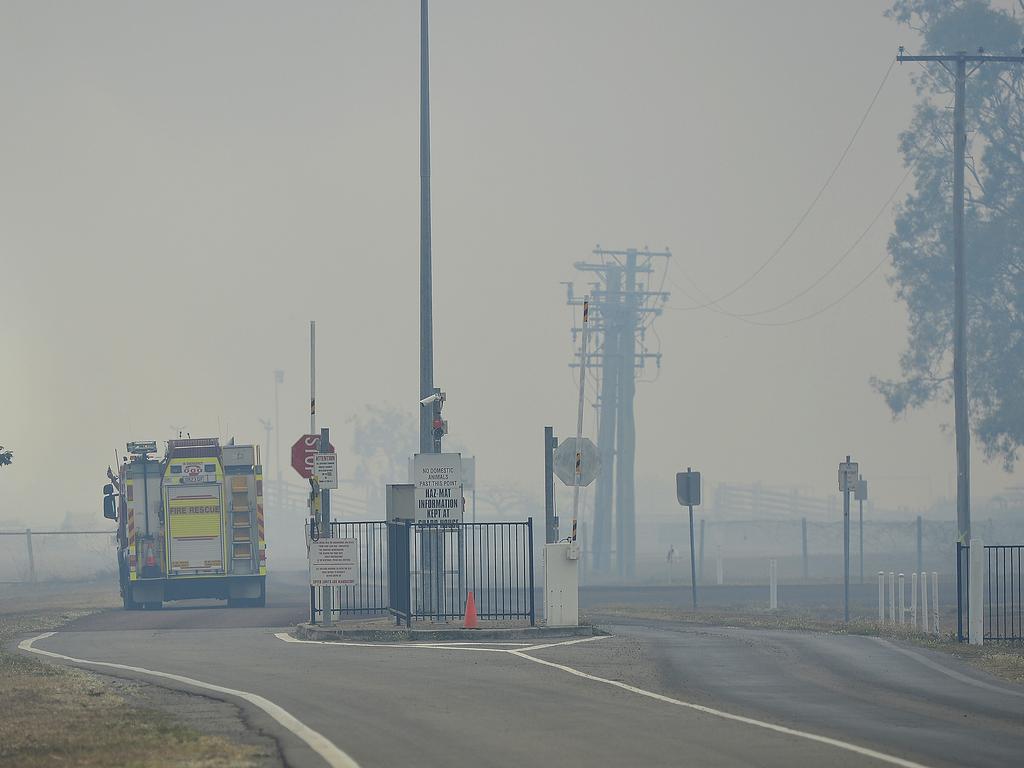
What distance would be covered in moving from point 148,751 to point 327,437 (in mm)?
15399

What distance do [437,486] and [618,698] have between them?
9623mm

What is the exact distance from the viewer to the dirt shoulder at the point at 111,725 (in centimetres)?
1172

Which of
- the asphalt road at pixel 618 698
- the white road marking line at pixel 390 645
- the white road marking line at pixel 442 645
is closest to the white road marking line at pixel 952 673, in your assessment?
the asphalt road at pixel 618 698

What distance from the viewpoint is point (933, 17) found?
72625mm

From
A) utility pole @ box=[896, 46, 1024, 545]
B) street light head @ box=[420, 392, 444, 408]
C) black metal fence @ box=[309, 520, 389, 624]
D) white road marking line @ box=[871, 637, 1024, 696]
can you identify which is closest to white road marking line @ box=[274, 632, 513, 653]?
black metal fence @ box=[309, 520, 389, 624]

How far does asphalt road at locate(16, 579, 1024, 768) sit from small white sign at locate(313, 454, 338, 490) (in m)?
2.80

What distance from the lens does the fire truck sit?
3512 cm

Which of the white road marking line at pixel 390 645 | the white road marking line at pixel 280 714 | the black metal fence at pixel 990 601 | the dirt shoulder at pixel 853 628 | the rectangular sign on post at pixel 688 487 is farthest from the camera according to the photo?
the rectangular sign on post at pixel 688 487

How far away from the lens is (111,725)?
13562mm

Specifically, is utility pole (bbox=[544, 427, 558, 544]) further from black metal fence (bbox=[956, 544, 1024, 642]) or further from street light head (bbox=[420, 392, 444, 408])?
black metal fence (bbox=[956, 544, 1024, 642])

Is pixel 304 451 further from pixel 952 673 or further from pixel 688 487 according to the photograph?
pixel 952 673

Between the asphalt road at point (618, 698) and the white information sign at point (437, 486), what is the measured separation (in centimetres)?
284

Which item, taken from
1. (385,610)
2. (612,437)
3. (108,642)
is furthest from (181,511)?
(612,437)

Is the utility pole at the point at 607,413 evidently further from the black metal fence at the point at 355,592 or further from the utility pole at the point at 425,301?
the utility pole at the point at 425,301
